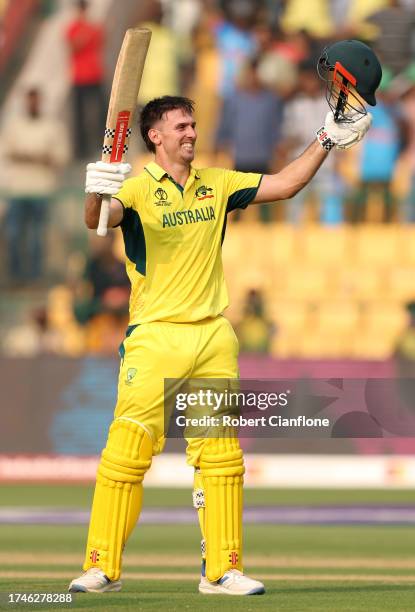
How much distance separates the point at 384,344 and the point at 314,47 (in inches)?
138

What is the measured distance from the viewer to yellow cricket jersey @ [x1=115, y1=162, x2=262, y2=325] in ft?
20.9

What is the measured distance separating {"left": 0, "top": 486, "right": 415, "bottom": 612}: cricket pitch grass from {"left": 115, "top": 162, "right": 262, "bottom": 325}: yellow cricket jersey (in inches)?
44.0

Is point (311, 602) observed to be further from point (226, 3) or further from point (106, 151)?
point (226, 3)

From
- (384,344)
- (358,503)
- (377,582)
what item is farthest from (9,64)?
(377,582)

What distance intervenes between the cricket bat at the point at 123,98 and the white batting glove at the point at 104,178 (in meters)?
0.05

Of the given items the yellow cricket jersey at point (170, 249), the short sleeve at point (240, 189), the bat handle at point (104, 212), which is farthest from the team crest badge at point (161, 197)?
the bat handle at point (104, 212)

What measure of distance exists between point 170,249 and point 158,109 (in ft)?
1.88

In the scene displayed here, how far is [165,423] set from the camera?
6359 millimetres

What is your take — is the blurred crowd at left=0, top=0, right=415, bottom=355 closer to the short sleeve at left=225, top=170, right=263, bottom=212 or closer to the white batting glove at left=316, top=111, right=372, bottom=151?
the short sleeve at left=225, top=170, right=263, bottom=212

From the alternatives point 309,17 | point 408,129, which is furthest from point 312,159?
point 309,17

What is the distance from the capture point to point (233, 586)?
626cm

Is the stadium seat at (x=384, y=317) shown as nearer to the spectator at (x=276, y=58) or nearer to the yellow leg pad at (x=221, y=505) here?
the spectator at (x=276, y=58)

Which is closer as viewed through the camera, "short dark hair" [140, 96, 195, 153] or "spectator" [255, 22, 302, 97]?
"short dark hair" [140, 96, 195, 153]

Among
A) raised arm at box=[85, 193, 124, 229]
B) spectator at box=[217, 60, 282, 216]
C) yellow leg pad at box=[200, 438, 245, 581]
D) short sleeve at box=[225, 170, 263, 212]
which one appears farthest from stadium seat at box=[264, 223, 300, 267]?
raised arm at box=[85, 193, 124, 229]
